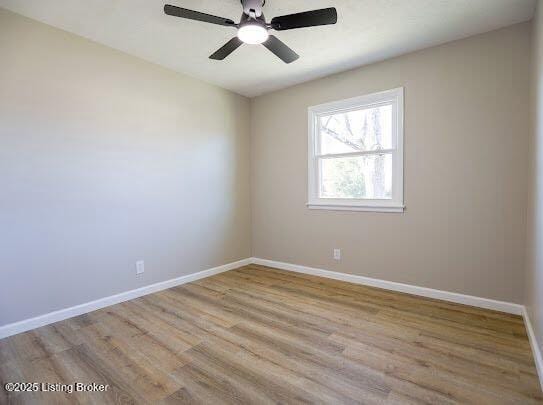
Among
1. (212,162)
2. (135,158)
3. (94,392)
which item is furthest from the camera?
(212,162)

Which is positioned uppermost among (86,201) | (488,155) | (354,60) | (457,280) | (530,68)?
(354,60)

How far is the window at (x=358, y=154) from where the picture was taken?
3209 mm

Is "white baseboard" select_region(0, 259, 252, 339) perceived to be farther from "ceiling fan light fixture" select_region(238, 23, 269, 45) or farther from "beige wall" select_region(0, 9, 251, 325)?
"ceiling fan light fixture" select_region(238, 23, 269, 45)

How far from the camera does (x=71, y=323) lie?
8.19 ft

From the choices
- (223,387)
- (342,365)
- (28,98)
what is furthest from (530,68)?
(28,98)

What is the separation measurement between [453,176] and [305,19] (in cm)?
202

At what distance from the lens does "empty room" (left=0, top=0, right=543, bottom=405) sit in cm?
186

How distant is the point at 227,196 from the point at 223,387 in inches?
109

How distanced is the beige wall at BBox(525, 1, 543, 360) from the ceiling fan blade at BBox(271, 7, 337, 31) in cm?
138

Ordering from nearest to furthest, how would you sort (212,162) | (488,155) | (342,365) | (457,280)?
(342,365) → (488,155) → (457,280) → (212,162)

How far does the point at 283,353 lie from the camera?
6.62ft

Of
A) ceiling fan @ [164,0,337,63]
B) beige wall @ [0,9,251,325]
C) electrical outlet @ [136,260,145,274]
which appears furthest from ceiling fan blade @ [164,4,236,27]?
electrical outlet @ [136,260,145,274]

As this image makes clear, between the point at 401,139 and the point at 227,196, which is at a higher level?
the point at 401,139

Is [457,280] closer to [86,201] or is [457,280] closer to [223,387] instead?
[223,387]
